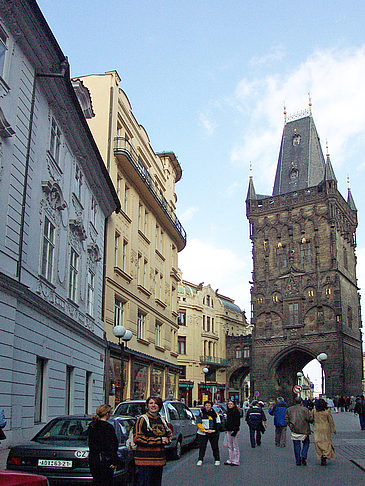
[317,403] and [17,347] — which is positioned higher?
[17,347]

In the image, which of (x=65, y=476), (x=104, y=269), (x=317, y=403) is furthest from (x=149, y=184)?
(x=65, y=476)

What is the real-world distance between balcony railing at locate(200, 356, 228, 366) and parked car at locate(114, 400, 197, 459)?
175 feet

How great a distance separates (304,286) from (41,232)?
57.3 meters

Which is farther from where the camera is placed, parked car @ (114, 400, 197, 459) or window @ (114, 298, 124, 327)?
window @ (114, 298, 124, 327)

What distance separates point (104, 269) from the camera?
81.1 feet

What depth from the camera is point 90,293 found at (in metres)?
22.1

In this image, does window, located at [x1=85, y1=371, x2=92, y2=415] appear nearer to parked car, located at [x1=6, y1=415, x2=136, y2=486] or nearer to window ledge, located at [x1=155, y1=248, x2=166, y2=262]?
parked car, located at [x1=6, y1=415, x2=136, y2=486]

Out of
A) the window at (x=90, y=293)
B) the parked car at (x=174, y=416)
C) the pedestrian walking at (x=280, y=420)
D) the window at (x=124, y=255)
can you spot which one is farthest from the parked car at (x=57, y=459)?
the window at (x=124, y=255)

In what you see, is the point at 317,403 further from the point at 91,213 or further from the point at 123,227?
the point at 123,227

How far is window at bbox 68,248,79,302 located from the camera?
1872 centimetres

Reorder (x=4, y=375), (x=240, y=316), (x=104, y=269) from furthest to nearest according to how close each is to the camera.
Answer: (x=240, y=316), (x=104, y=269), (x=4, y=375)

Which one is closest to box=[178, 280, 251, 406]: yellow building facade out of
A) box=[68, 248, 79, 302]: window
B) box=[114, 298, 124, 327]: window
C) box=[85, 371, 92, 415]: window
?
box=[114, 298, 124, 327]: window

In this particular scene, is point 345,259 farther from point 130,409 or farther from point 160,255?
point 130,409

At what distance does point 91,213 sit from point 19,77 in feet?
29.8
